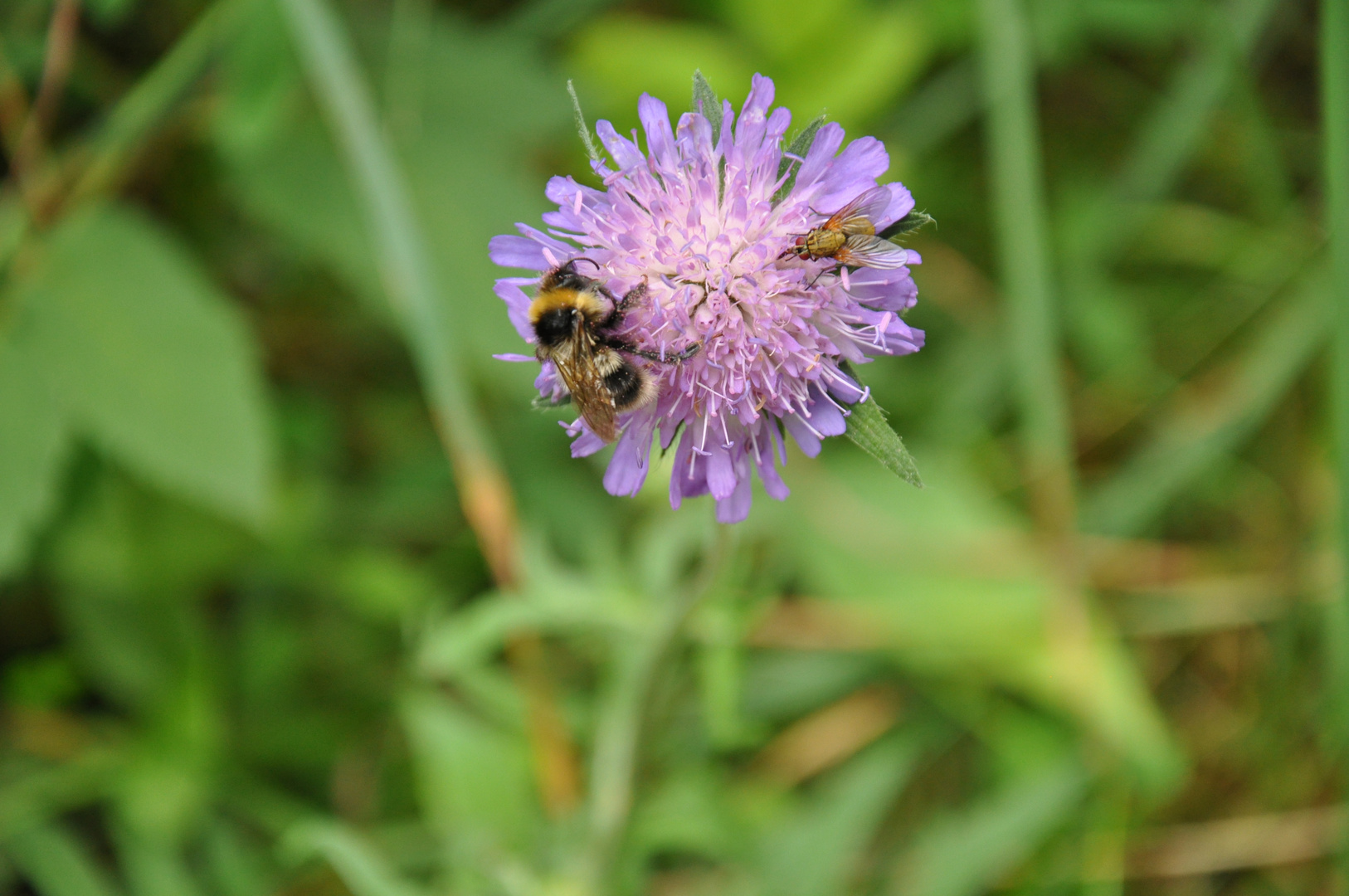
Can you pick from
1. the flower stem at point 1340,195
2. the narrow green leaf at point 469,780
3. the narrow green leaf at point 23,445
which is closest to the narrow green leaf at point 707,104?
the flower stem at point 1340,195

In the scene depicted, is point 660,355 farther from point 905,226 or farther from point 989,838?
point 989,838

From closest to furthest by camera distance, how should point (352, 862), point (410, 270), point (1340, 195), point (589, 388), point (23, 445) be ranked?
point (589, 388)
point (1340, 195)
point (352, 862)
point (410, 270)
point (23, 445)

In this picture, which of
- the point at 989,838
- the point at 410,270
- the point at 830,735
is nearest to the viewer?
the point at 410,270

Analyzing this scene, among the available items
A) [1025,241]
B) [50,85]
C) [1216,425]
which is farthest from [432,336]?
[1216,425]

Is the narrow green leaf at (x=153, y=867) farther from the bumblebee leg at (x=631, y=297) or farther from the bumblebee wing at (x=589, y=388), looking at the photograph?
the bumblebee leg at (x=631, y=297)

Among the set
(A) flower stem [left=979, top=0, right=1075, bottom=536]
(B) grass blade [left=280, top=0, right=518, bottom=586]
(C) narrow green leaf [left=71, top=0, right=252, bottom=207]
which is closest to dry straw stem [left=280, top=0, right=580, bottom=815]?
(B) grass blade [left=280, top=0, right=518, bottom=586]

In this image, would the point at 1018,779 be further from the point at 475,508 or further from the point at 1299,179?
the point at 1299,179
